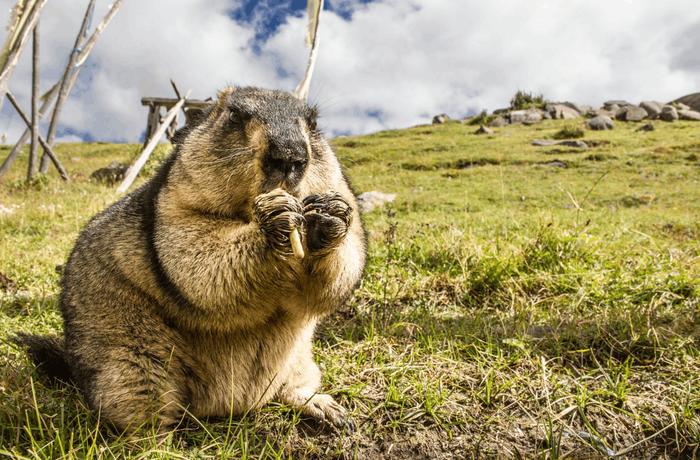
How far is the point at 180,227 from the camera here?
257 cm

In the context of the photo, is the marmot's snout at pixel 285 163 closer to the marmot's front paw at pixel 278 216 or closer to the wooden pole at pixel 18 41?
the marmot's front paw at pixel 278 216

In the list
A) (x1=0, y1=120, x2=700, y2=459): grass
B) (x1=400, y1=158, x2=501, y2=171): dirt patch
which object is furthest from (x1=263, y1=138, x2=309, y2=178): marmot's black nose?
(x1=400, y1=158, x2=501, y2=171): dirt patch

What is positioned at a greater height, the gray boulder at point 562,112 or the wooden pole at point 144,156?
the gray boulder at point 562,112

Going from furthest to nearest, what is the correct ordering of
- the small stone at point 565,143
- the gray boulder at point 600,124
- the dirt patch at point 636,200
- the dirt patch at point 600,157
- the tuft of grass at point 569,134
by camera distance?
the gray boulder at point 600,124 < the tuft of grass at point 569,134 < the small stone at point 565,143 < the dirt patch at point 600,157 < the dirt patch at point 636,200

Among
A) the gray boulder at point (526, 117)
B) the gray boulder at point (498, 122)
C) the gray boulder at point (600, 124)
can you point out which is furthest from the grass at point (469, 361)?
the gray boulder at point (526, 117)

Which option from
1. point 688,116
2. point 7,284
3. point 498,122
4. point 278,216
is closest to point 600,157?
point 498,122

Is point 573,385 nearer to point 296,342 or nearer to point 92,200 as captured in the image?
point 296,342

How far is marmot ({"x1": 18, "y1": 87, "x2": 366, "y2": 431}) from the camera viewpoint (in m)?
2.40

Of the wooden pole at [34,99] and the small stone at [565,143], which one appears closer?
the wooden pole at [34,99]

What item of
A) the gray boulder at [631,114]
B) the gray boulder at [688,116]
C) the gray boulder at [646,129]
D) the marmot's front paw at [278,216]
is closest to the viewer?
the marmot's front paw at [278,216]

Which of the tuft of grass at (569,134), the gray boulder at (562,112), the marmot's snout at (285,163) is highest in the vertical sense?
the gray boulder at (562,112)

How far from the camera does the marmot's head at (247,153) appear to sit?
244 centimetres

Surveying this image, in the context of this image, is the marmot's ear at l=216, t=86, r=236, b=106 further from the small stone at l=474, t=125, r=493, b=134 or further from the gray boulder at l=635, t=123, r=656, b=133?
the gray boulder at l=635, t=123, r=656, b=133

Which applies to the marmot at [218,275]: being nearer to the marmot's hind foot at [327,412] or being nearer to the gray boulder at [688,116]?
the marmot's hind foot at [327,412]
